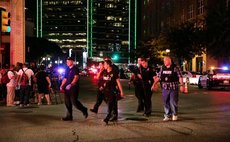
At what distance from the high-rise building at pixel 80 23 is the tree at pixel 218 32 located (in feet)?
459

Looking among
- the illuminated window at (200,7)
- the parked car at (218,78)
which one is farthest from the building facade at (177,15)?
the parked car at (218,78)

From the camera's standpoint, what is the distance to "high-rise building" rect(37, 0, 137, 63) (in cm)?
19012

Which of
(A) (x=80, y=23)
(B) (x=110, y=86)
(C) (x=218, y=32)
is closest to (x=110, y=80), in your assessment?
(B) (x=110, y=86)

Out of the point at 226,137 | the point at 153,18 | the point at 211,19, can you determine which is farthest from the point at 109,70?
the point at 153,18

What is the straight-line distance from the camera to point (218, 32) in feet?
151

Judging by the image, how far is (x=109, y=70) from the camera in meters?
13.0

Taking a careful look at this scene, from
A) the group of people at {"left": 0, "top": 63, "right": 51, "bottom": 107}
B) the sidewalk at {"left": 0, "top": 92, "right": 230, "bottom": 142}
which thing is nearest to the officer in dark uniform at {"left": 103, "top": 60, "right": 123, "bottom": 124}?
the sidewalk at {"left": 0, "top": 92, "right": 230, "bottom": 142}

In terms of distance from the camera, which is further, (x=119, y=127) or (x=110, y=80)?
(x=110, y=80)

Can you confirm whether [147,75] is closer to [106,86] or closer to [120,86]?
[120,86]

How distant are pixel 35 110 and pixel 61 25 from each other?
177 m

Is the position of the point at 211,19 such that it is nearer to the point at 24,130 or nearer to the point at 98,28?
the point at 24,130

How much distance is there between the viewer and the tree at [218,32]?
4466 centimetres

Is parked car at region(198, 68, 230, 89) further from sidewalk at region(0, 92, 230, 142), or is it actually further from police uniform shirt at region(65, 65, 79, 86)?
police uniform shirt at region(65, 65, 79, 86)

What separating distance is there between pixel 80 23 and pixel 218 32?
15133cm
